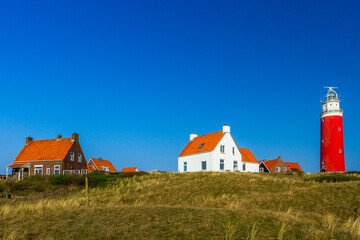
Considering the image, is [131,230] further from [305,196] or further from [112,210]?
[305,196]

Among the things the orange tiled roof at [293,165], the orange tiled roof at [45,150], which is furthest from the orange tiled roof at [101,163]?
the orange tiled roof at [293,165]

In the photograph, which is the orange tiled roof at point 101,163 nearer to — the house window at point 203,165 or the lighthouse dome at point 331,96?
the house window at point 203,165

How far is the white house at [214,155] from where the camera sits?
42406 millimetres

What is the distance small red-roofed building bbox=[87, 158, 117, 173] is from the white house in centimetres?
3354

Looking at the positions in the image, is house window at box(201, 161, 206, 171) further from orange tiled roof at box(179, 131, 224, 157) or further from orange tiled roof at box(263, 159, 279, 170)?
orange tiled roof at box(263, 159, 279, 170)

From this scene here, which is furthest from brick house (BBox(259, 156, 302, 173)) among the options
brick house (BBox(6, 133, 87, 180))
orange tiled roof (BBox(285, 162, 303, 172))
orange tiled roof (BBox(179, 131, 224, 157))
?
brick house (BBox(6, 133, 87, 180))

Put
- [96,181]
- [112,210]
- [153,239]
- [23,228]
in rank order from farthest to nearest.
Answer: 1. [96,181]
2. [112,210]
3. [23,228]
4. [153,239]

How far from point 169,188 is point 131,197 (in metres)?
3.71

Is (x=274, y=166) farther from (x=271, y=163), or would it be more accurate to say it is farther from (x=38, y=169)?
(x=38, y=169)

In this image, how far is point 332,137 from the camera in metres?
49.5

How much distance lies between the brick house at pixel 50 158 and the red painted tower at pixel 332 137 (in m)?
40.3

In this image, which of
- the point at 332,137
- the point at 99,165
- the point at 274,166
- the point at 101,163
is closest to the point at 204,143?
the point at 332,137

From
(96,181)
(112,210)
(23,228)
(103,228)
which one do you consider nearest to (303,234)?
(103,228)

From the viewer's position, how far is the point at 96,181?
3192 cm
